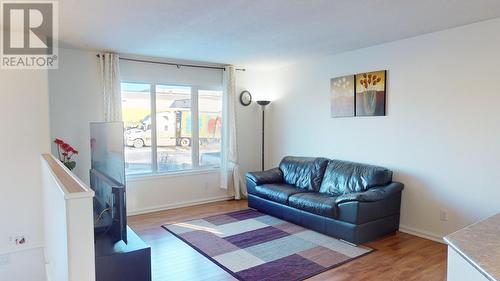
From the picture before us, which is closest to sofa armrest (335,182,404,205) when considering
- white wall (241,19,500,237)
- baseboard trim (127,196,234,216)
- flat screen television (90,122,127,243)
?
white wall (241,19,500,237)

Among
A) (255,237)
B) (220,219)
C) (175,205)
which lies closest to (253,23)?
A: (255,237)

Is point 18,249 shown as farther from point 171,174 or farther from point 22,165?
point 171,174

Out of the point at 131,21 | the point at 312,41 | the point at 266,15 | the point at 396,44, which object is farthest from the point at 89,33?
the point at 396,44

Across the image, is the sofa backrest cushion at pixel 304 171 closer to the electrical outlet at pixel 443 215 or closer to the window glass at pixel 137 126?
the electrical outlet at pixel 443 215

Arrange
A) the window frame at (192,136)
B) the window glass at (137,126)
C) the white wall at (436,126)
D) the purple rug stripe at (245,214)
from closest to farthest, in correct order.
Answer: the white wall at (436,126) < the purple rug stripe at (245,214) < the window glass at (137,126) < the window frame at (192,136)

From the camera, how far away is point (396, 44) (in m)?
4.08

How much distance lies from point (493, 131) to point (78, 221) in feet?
Answer: 12.5

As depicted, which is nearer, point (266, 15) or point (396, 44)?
point (266, 15)

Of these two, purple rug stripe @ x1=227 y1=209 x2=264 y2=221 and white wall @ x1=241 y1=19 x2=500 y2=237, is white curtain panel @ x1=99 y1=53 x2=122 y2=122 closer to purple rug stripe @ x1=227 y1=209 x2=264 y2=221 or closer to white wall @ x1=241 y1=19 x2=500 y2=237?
purple rug stripe @ x1=227 y1=209 x2=264 y2=221

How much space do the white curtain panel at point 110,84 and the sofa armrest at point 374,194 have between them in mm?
3351

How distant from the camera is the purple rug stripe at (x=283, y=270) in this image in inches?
115

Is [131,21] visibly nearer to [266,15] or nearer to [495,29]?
[266,15]

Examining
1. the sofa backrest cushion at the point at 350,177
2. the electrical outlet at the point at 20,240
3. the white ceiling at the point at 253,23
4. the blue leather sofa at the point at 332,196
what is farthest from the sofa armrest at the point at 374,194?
the electrical outlet at the point at 20,240

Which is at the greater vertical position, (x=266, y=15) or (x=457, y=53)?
(x=266, y=15)
